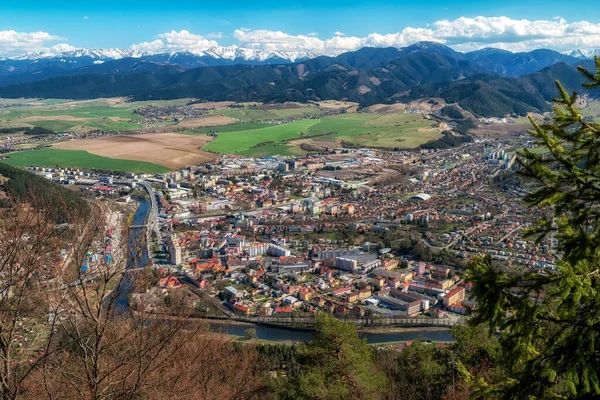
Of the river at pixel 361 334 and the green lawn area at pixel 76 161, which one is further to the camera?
the green lawn area at pixel 76 161

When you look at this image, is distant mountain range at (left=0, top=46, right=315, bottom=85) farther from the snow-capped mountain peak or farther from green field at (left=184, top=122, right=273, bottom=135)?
green field at (left=184, top=122, right=273, bottom=135)

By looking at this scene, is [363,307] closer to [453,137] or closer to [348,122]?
[453,137]

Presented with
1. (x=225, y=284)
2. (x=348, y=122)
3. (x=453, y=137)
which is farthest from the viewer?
(x=348, y=122)

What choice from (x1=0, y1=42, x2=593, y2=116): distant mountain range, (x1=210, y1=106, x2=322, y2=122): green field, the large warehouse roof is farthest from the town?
(x1=0, y1=42, x2=593, y2=116): distant mountain range

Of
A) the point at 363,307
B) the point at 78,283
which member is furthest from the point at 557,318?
the point at 363,307

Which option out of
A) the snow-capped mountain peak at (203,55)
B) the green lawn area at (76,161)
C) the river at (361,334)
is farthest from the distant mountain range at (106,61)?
the river at (361,334)

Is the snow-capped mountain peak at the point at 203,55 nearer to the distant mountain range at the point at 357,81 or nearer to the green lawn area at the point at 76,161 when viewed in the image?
the distant mountain range at the point at 357,81

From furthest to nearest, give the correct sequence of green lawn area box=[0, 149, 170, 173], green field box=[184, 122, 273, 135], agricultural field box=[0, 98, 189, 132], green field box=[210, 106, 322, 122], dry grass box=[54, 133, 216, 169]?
1. green field box=[210, 106, 322, 122]
2. agricultural field box=[0, 98, 189, 132]
3. green field box=[184, 122, 273, 135]
4. dry grass box=[54, 133, 216, 169]
5. green lawn area box=[0, 149, 170, 173]
